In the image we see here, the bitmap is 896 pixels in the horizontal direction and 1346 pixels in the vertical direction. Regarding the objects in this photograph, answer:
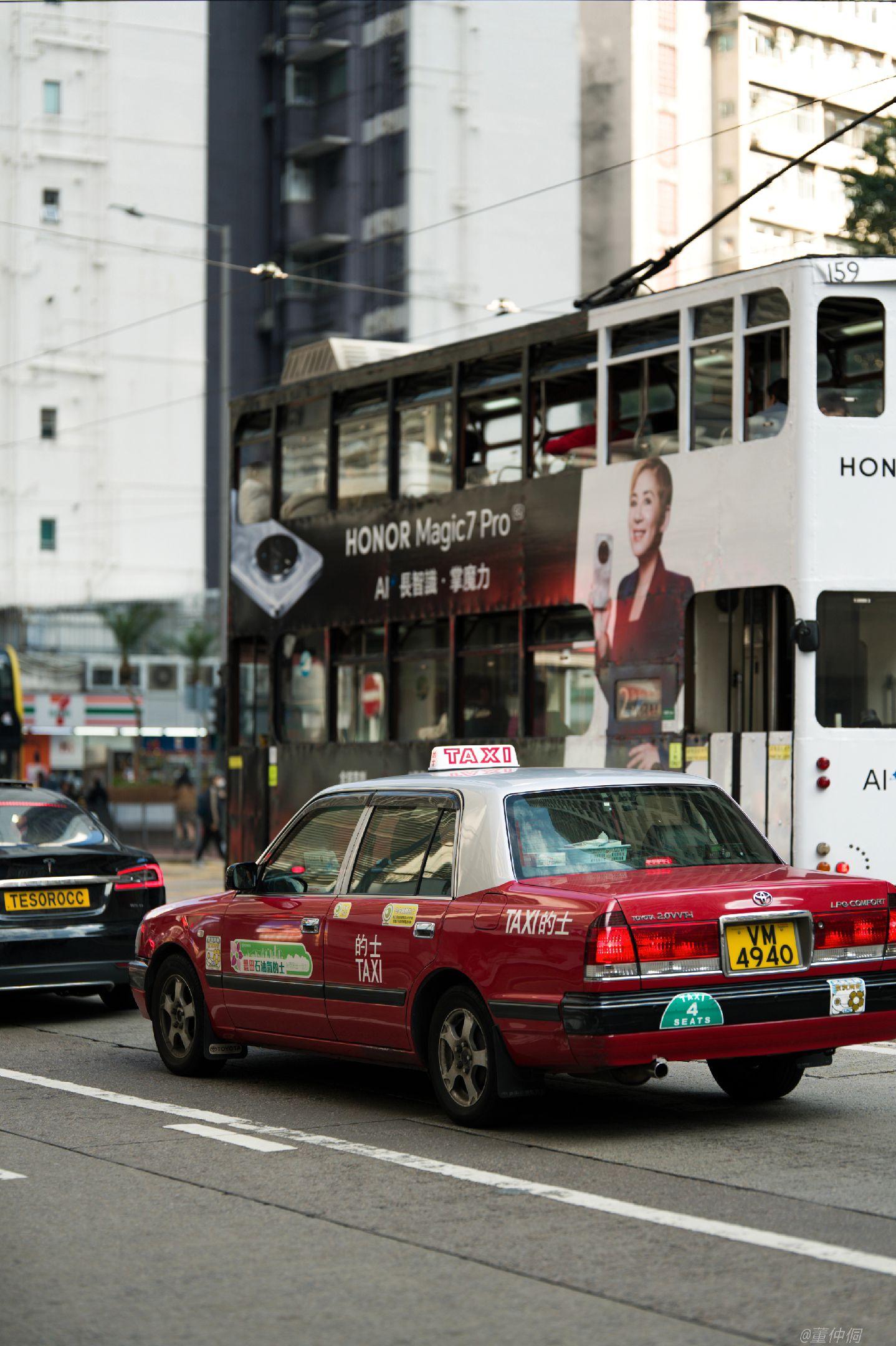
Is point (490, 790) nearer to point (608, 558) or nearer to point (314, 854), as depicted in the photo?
point (314, 854)

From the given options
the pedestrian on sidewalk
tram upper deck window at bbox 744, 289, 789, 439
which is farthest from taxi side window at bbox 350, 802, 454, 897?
the pedestrian on sidewalk

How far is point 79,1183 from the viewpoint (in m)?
7.05

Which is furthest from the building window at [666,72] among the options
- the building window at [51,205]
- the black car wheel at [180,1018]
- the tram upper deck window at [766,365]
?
the black car wheel at [180,1018]

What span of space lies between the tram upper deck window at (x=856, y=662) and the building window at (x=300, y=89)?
60568 millimetres

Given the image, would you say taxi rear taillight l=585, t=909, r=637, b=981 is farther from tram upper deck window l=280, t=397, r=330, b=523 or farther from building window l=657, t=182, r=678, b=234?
building window l=657, t=182, r=678, b=234

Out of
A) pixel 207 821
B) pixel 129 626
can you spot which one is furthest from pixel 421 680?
pixel 129 626

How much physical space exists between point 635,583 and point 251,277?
59.3m

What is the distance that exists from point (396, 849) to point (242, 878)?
3.13 feet

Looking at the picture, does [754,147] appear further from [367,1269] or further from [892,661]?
[367,1269]

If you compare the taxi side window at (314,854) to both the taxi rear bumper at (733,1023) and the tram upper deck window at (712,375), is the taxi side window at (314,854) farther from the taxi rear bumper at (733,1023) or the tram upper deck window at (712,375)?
the tram upper deck window at (712,375)

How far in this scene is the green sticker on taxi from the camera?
7.31 metres

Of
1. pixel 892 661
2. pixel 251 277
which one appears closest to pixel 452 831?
pixel 892 661

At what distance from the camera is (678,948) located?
7379 millimetres

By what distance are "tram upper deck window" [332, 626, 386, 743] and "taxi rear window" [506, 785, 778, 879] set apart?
30.1ft
